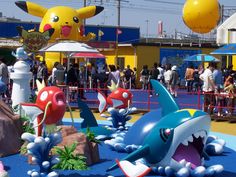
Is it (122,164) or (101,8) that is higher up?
(101,8)

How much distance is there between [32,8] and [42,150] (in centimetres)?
2164

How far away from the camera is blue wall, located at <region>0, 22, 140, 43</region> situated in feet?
159

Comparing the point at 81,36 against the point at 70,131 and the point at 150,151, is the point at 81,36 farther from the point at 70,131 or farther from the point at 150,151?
the point at 150,151

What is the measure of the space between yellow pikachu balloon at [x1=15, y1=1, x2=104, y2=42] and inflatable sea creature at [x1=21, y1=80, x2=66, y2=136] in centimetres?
1877

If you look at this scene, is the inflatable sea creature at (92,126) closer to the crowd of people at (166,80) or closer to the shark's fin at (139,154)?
the crowd of people at (166,80)

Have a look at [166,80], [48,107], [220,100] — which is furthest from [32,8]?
[48,107]

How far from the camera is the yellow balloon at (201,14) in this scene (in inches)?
695

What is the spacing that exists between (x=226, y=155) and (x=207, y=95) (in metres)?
5.60

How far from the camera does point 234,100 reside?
1574cm

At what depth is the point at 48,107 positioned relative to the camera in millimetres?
7254

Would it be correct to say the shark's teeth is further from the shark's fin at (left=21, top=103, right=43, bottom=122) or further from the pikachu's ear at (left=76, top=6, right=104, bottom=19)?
the pikachu's ear at (left=76, top=6, right=104, bottom=19)

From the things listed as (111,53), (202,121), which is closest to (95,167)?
(202,121)

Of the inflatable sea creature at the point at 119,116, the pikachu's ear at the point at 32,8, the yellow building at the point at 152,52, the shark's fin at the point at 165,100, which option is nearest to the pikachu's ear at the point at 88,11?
the pikachu's ear at the point at 32,8

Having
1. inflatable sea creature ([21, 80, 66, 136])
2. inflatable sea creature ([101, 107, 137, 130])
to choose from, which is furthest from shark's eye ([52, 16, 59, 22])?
inflatable sea creature ([21, 80, 66, 136])
